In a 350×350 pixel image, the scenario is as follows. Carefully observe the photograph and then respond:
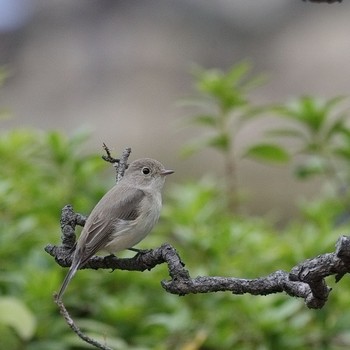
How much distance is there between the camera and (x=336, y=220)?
4.85 meters

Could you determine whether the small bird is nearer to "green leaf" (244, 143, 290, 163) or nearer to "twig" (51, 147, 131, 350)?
"twig" (51, 147, 131, 350)

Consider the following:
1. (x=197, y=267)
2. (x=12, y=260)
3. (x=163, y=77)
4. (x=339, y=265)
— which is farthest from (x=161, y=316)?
(x=163, y=77)

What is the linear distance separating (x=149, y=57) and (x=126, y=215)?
Result: 11.5 meters

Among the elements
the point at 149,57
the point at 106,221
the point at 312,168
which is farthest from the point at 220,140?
the point at 149,57

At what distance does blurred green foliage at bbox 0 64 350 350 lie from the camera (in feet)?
12.7

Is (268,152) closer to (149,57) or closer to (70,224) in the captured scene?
(70,224)

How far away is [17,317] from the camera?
3443 mm

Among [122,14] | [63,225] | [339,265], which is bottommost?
[339,265]

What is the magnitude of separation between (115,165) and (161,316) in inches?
78.3

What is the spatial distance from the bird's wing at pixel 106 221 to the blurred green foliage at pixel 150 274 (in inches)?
53.9

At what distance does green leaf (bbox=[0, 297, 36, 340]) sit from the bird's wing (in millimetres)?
1174

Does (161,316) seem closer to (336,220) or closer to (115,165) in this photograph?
(336,220)

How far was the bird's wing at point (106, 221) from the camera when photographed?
202cm

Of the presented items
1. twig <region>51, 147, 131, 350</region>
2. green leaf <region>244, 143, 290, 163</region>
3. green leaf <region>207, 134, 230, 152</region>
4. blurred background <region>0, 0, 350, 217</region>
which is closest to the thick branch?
twig <region>51, 147, 131, 350</region>
